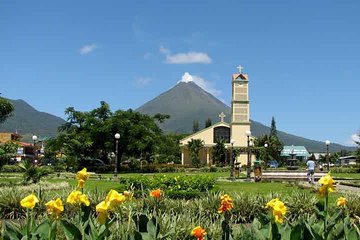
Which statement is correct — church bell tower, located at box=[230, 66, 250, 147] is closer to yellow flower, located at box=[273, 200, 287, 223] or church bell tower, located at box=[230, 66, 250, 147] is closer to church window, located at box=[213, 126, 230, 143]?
church window, located at box=[213, 126, 230, 143]

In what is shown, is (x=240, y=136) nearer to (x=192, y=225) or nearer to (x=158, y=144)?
(x=158, y=144)

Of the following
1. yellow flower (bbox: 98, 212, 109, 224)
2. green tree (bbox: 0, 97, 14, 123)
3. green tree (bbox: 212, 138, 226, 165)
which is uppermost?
green tree (bbox: 0, 97, 14, 123)

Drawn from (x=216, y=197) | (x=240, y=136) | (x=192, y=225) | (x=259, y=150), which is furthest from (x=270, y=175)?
(x=240, y=136)

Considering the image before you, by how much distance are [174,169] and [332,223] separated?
156 ft

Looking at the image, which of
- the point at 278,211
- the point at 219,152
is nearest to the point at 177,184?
the point at 278,211

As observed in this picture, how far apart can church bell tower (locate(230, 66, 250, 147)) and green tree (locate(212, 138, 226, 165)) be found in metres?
2.17

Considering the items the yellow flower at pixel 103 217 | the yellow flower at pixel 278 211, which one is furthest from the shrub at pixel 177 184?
the yellow flower at pixel 103 217

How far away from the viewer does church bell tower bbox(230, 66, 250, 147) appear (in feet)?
224

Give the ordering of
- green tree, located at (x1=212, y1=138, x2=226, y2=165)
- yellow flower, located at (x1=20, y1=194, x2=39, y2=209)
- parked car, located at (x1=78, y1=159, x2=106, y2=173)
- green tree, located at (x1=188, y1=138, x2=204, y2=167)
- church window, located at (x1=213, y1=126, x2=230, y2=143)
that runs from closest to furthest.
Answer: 1. yellow flower, located at (x1=20, y1=194, x2=39, y2=209)
2. parked car, located at (x1=78, y1=159, x2=106, y2=173)
3. green tree, located at (x1=188, y1=138, x2=204, y2=167)
4. green tree, located at (x1=212, y1=138, x2=226, y2=165)
5. church window, located at (x1=213, y1=126, x2=230, y2=143)

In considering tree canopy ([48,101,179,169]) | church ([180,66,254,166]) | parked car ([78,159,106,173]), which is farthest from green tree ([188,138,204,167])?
parked car ([78,159,106,173])

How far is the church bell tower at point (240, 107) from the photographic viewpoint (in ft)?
224

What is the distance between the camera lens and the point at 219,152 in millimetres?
67938

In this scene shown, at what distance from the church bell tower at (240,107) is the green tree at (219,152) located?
2.17m

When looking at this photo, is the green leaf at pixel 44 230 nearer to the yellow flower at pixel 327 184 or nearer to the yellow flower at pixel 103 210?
the yellow flower at pixel 103 210
